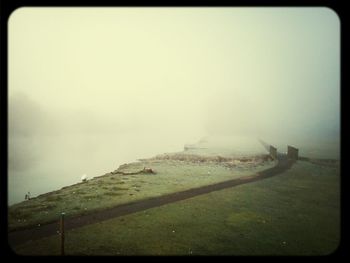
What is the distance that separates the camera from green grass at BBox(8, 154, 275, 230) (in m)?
15.2

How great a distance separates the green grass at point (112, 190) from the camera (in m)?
15.2

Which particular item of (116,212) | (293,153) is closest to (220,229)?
(116,212)

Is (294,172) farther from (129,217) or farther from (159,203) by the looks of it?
(129,217)

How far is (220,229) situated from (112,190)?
891cm

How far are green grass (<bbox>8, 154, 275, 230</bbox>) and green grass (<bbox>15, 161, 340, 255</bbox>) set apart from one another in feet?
8.37

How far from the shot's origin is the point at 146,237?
12188mm

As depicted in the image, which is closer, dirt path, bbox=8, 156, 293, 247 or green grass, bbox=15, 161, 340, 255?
green grass, bbox=15, 161, 340, 255

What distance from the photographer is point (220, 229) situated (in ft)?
43.6

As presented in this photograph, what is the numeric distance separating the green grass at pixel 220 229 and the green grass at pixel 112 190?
2550 millimetres

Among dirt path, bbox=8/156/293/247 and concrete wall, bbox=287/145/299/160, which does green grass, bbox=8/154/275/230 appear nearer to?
dirt path, bbox=8/156/293/247

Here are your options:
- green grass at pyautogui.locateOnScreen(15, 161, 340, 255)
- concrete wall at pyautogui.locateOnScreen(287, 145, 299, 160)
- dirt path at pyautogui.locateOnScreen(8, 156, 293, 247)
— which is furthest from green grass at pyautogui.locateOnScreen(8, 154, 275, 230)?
concrete wall at pyautogui.locateOnScreen(287, 145, 299, 160)
